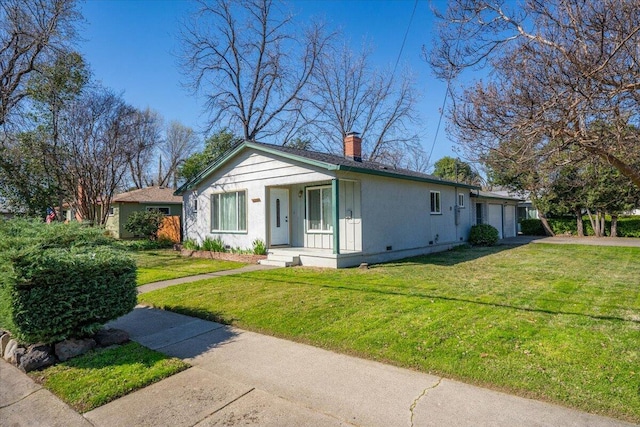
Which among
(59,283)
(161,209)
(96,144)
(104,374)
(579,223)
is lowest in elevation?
(104,374)

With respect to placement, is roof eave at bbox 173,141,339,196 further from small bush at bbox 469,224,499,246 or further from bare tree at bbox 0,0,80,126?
small bush at bbox 469,224,499,246

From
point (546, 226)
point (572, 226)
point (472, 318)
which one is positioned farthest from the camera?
point (546, 226)

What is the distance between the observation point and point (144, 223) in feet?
69.0

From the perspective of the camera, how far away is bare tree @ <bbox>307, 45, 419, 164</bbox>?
28266 millimetres

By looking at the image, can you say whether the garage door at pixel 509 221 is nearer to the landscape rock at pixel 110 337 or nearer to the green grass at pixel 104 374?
the landscape rock at pixel 110 337

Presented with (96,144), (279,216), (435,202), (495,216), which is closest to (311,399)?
(279,216)

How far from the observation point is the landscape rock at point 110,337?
16.8 feet

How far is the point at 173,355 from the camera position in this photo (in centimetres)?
477

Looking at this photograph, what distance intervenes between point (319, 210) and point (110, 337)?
8426 millimetres

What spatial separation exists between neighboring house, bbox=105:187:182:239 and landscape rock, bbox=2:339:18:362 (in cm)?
2003

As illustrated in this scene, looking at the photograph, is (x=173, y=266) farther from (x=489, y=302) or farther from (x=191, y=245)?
(x=489, y=302)

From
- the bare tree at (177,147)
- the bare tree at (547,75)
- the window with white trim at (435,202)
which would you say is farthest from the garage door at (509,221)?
the bare tree at (177,147)

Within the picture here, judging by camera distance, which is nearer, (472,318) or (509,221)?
(472,318)

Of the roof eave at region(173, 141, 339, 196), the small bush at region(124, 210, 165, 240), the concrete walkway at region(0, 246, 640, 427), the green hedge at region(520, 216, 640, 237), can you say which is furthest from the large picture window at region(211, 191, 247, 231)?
the green hedge at region(520, 216, 640, 237)
